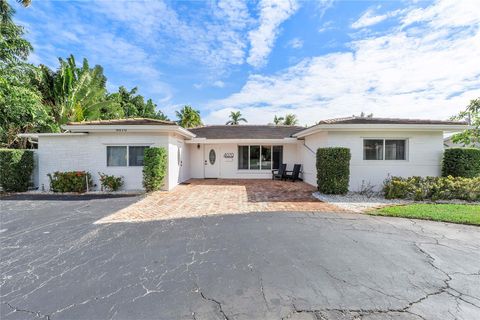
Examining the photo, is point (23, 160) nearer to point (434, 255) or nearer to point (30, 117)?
point (30, 117)

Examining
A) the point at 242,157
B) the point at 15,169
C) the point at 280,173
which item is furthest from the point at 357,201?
the point at 15,169

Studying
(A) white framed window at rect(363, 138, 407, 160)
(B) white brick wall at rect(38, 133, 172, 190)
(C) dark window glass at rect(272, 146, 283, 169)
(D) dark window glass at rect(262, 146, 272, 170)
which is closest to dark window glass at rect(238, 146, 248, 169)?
(D) dark window glass at rect(262, 146, 272, 170)

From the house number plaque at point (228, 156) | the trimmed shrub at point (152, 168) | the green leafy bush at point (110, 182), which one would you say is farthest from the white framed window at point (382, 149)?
the green leafy bush at point (110, 182)

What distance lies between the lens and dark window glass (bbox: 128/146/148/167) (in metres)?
11.6

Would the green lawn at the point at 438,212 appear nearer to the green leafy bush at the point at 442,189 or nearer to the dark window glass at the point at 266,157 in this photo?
the green leafy bush at the point at 442,189

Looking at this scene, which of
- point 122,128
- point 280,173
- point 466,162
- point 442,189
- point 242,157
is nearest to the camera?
point 442,189

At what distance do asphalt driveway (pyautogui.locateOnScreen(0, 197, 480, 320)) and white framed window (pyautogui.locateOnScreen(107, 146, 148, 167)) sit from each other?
17.9 feet

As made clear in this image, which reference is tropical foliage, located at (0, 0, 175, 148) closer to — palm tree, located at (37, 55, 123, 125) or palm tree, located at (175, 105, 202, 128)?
palm tree, located at (37, 55, 123, 125)

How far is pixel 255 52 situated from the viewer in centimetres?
1355

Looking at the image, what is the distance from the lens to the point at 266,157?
1747 cm

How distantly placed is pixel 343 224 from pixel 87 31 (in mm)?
14732

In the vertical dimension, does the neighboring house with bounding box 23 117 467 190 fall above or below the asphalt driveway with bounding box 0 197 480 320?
above

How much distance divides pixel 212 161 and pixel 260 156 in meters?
3.83

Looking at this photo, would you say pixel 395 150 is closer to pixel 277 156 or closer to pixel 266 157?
pixel 277 156
